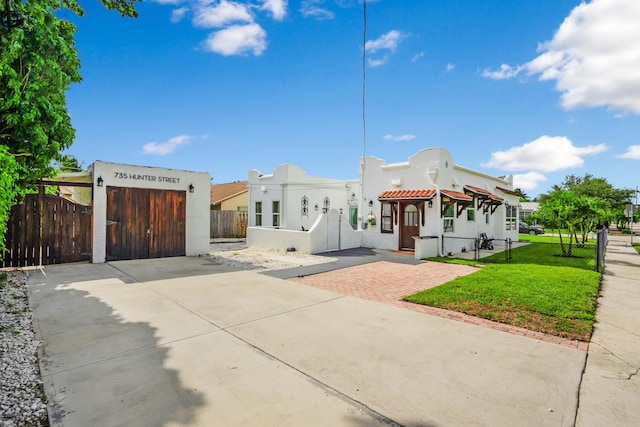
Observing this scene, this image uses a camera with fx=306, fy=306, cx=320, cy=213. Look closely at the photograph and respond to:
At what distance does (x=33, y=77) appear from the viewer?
6.88 metres

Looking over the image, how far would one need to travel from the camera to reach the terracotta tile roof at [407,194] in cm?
1313

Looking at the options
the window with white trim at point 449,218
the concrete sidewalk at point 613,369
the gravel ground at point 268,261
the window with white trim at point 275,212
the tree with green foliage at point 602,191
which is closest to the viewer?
the concrete sidewalk at point 613,369

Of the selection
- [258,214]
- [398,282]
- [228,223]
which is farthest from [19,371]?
[228,223]

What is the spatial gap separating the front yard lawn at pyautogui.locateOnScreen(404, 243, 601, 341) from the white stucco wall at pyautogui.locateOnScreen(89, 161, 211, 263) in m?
8.76

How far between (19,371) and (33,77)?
6.86 meters

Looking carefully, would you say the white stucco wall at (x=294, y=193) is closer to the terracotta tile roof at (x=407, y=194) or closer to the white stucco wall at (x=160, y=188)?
the terracotta tile roof at (x=407, y=194)

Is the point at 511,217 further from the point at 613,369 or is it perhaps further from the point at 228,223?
the point at 613,369

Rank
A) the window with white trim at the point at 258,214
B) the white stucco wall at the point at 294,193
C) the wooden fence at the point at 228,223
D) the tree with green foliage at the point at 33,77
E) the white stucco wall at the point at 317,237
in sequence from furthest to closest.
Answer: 1. the wooden fence at the point at 228,223
2. the window with white trim at the point at 258,214
3. the white stucco wall at the point at 294,193
4. the white stucco wall at the point at 317,237
5. the tree with green foliage at the point at 33,77

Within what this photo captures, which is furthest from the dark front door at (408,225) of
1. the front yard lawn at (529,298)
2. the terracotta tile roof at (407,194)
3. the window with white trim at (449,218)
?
the front yard lawn at (529,298)

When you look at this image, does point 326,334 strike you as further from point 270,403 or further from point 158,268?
point 158,268

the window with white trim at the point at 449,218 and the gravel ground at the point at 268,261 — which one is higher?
the window with white trim at the point at 449,218

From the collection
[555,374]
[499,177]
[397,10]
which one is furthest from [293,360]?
[499,177]

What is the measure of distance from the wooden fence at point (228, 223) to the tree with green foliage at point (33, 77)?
12609mm

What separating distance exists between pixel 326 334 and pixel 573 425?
2699 mm
